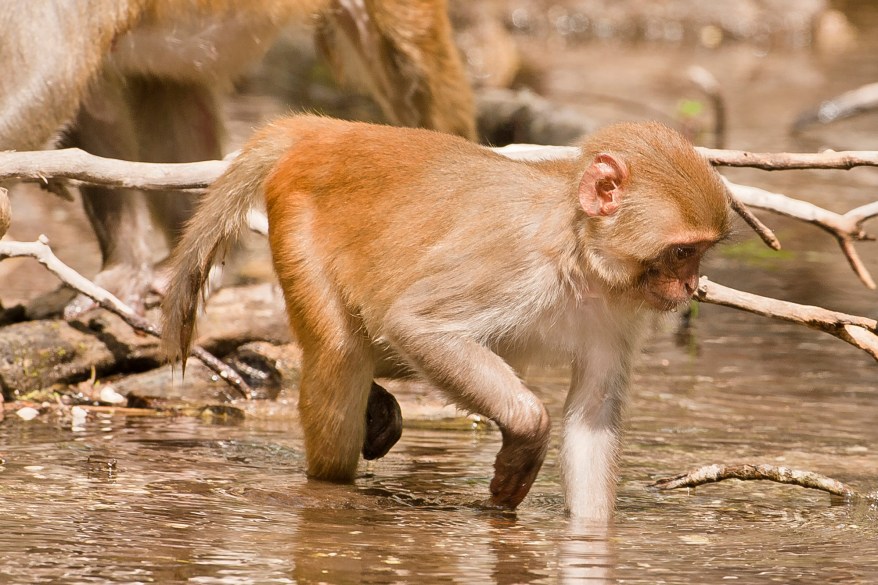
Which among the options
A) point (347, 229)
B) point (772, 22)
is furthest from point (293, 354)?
point (772, 22)

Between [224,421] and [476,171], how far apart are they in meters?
2.10

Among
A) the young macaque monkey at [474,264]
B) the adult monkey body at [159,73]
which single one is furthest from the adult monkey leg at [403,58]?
the young macaque monkey at [474,264]

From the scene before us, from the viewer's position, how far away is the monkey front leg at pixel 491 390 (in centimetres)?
511

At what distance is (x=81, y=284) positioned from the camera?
6.79 meters

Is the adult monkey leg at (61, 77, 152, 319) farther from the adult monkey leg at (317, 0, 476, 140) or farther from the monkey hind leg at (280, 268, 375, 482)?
the monkey hind leg at (280, 268, 375, 482)

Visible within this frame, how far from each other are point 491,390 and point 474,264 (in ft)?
1.46

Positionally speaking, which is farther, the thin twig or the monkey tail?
the thin twig

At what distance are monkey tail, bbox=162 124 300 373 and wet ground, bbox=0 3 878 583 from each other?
1.82 feet

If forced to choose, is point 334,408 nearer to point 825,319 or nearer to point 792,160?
point 825,319

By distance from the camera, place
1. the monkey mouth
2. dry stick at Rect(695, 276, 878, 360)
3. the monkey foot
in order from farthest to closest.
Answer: the monkey foot
dry stick at Rect(695, 276, 878, 360)
the monkey mouth

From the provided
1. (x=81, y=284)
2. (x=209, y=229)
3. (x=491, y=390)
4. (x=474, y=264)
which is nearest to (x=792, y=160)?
(x=474, y=264)

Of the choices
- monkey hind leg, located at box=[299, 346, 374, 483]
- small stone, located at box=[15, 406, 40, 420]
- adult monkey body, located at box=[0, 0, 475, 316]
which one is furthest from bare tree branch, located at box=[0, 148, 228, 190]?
monkey hind leg, located at box=[299, 346, 374, 483]

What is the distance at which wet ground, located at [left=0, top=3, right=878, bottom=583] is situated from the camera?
175 inches

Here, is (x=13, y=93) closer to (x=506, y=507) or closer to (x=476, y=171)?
(x=476, y=171)
